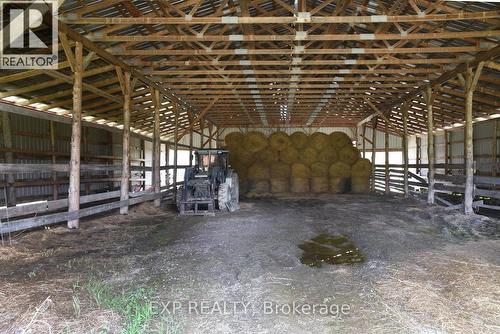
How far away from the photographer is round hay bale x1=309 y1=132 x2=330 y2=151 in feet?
54.6

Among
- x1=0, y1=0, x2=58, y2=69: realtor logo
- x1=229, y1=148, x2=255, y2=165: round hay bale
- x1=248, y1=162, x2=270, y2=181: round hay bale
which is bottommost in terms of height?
x1=248, y1=162, x2=270, y2=181: round hay bale

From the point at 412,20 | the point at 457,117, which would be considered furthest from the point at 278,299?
the point at 457,117

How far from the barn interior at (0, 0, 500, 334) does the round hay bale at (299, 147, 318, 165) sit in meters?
0.07

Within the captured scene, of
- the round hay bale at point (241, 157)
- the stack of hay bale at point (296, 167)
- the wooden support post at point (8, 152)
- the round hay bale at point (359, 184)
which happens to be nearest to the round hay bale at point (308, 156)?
the stack of hay bale at point (296, 167)

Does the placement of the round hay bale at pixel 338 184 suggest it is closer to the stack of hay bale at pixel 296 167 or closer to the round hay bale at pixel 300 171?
the stack of hay bale at pixel 296 167

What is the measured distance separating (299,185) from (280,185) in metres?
0.87

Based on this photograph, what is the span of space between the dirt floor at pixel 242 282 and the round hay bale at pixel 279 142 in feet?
31.2

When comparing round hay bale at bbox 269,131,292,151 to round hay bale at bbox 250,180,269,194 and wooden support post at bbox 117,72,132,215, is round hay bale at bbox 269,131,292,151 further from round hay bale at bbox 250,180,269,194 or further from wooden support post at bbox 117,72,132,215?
wooden support post at bbox 117,72,132,215

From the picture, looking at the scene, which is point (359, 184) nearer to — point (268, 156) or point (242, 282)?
point (268, 156)

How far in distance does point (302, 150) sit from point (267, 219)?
28.4 ft

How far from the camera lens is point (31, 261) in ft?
15.6

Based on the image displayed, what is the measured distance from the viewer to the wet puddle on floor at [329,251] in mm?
4895

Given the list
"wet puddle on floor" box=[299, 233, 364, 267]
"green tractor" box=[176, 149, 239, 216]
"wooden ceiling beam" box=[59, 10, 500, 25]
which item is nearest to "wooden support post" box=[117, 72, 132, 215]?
"green tractor" box=[176, 149, 239, 216]

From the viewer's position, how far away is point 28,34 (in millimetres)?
7348
